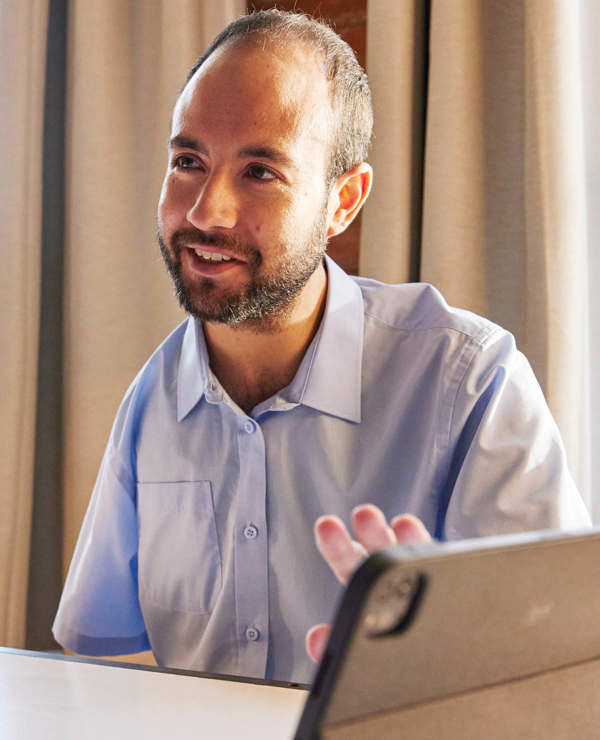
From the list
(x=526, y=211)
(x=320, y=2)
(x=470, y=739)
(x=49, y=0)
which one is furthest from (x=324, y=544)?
(x=49, y=0)

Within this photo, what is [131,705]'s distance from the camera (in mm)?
720

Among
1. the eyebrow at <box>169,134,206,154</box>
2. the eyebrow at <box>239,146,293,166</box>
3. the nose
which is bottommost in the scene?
the nose

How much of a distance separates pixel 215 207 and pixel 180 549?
459 millimetres

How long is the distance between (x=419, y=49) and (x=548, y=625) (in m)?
1.48

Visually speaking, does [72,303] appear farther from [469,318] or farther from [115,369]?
[469,318]

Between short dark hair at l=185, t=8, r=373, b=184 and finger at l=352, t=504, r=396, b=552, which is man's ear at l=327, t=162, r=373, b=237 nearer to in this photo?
short dark hair at l=185, t=8, r=373, b=184

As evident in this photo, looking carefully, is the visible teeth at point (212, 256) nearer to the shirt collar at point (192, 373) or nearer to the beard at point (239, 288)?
the beard at point (239, 288)

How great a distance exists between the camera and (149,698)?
2.41ft

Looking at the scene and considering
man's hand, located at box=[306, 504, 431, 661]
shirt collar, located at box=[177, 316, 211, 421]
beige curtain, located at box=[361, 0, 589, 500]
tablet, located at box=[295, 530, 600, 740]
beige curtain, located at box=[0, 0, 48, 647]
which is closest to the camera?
tablet, located at box=[295, 530, 600, 740]

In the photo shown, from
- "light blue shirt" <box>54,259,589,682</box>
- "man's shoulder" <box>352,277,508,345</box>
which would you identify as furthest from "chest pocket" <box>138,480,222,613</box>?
"man's shoulder" <box>352,277,508,345</box>

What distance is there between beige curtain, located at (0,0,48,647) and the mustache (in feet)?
3.48

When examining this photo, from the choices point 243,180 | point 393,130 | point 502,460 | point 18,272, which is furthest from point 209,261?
point 18,272

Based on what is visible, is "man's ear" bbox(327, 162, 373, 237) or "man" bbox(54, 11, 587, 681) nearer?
"man" bbox(54, 11, 587, 681)

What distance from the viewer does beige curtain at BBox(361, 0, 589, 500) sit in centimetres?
150
